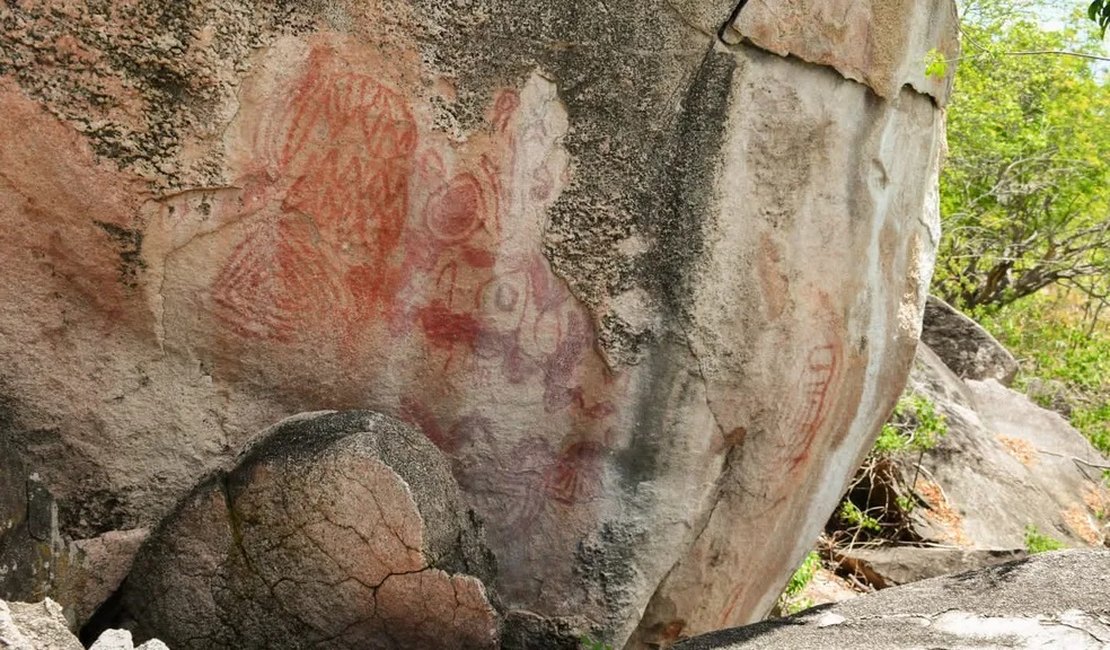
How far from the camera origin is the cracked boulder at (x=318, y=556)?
12.0 ft

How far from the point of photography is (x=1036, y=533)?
25.2ft

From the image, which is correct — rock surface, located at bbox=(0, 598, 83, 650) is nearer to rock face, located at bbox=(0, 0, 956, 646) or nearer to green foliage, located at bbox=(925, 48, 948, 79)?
rock face, located at bbox=(0, 0, 956, 646)

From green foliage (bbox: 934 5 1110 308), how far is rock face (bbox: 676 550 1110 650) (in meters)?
7.16

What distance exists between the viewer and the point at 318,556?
371 centimetres

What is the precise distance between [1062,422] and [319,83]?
654 centimetres

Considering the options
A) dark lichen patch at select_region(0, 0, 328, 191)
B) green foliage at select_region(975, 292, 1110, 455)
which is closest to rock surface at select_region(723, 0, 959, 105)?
dark lichen patch at select_region(0, 0, 328, 191)

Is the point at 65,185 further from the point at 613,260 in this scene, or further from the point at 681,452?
the point at 681,452

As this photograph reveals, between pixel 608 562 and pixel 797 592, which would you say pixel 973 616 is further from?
pixel 797 592

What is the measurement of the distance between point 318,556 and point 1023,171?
9240 millimetres

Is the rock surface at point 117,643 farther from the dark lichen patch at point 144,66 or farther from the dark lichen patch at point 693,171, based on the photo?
the dark lichen patch at point 693,171

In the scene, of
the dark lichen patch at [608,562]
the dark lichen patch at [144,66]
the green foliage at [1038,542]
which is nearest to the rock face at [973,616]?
the dark lichen patch at [608,562]

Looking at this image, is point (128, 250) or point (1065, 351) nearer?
point (128, 250)

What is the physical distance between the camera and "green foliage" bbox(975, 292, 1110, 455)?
1003 centimetres

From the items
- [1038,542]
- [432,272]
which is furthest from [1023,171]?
[432,272]
